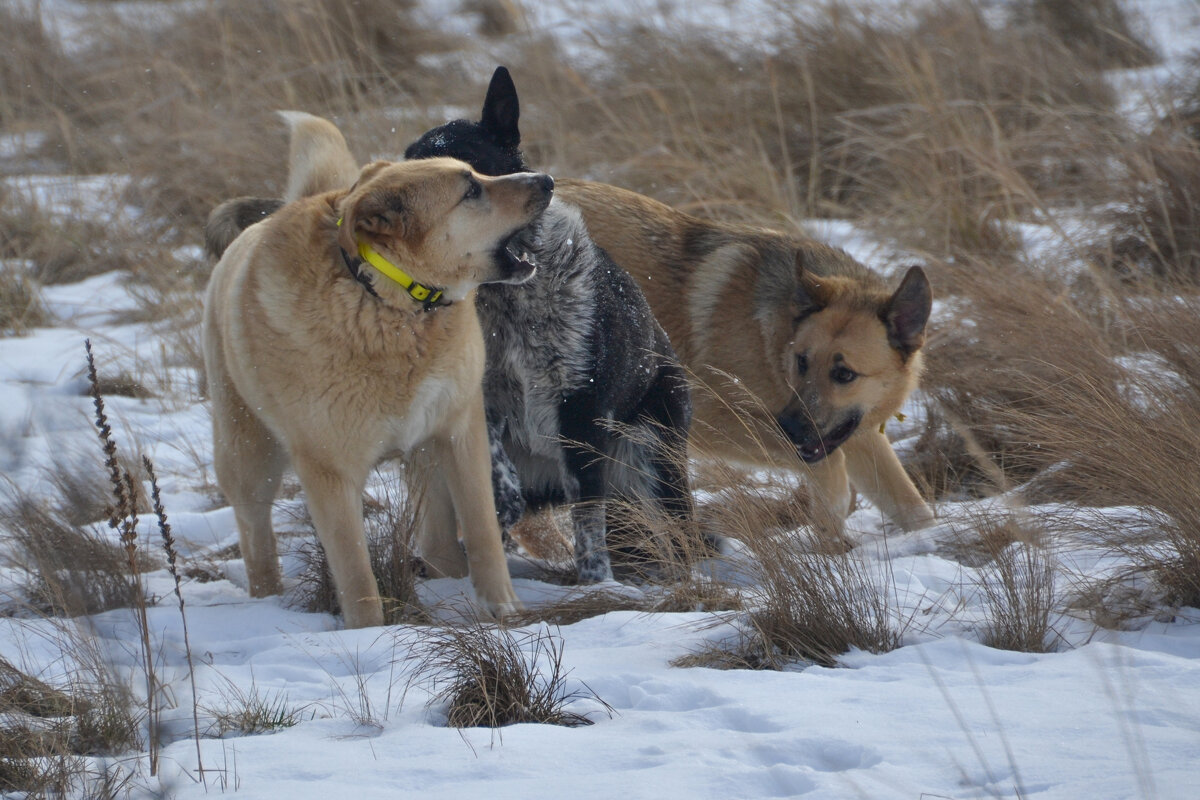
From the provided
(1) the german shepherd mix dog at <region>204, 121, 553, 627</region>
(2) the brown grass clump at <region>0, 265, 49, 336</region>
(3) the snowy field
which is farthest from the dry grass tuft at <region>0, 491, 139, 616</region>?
(2) the brown grass clump at <region>0, 265, 49, 336</region>

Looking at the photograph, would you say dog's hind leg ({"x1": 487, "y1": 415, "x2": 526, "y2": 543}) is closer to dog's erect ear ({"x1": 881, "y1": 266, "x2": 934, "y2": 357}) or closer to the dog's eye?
the dog's eye

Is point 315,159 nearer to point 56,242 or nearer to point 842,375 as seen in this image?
point 842,375

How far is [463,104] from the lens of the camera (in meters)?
8.65

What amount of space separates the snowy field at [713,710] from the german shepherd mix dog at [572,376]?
54 cm

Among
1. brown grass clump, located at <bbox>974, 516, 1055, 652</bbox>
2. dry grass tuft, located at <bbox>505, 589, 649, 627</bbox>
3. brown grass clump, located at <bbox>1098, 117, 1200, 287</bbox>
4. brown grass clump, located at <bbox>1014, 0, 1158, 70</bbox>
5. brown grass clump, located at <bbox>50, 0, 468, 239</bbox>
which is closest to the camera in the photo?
brown grass clump, located at <bbox>974, 516, 1055, 652</bbox>

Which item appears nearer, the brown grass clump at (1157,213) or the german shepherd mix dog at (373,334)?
the german shepherd mix dog at (373,334)

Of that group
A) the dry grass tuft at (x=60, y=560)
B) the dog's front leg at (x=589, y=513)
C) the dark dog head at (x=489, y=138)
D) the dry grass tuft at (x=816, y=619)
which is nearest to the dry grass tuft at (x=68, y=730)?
the dry grass tuft at (x=60, y=560)

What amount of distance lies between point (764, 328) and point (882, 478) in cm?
79

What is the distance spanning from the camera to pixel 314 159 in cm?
392

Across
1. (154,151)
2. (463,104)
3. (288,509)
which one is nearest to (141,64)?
(154,151)

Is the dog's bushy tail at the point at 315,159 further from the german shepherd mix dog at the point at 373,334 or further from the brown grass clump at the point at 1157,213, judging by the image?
the brown grass clump at the point at 1157,213

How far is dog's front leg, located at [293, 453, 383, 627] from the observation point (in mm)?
3385

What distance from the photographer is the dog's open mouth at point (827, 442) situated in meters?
4.38

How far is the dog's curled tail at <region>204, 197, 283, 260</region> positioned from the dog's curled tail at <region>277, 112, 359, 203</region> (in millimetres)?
389
